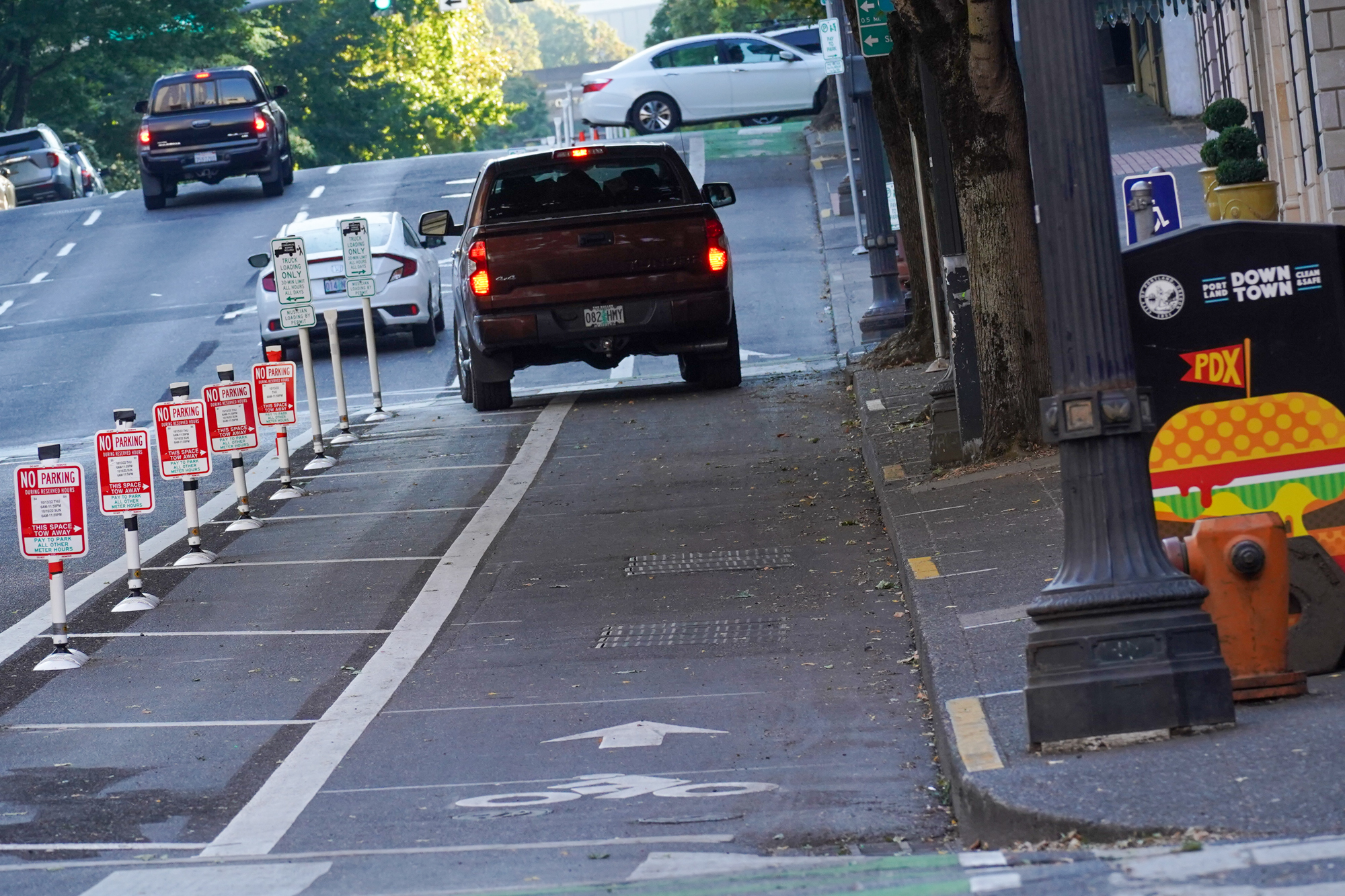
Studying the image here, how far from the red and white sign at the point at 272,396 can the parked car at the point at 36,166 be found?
31.6 m

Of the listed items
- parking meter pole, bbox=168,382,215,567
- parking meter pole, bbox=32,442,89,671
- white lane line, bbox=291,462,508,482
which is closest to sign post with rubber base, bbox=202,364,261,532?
parking meter pole, bbox=168,382,215,567

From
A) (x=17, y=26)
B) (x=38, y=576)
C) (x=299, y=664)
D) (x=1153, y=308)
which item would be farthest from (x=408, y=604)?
(x=17, y=26)

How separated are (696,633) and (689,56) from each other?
105ft

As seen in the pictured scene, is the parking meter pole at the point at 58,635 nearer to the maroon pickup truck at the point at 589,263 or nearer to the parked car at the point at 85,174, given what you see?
the maroon pickup truck at the point at 589,263

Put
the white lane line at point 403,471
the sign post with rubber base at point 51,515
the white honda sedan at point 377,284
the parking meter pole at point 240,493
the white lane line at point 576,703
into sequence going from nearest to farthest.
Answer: the white lane line at point 576,703
the sign post with rubber base at point 51,515
the parking meter pole at point 240,493
the white lane line at point 403,471
the white honda sedan at point 377,284

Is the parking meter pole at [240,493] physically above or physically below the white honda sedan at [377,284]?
below

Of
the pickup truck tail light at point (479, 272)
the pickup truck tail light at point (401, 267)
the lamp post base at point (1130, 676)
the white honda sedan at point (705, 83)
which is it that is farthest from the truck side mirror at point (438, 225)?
the white honda sedan at point (705, 83)

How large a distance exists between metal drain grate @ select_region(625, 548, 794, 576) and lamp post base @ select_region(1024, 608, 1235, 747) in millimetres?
4576

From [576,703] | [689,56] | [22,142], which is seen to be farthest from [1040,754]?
[22,142]

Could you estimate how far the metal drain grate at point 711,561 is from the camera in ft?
34.5

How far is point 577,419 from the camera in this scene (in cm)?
1655

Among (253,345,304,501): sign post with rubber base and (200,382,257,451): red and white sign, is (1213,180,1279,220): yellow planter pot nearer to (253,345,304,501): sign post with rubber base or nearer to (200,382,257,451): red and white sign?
(253,345,304,501): sign post with rubber base

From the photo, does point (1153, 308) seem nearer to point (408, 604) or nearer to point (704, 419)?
point (408, 604)

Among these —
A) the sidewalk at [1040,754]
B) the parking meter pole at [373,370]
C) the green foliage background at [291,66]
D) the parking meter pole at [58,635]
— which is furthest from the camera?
the green foliage background at [291,66]
